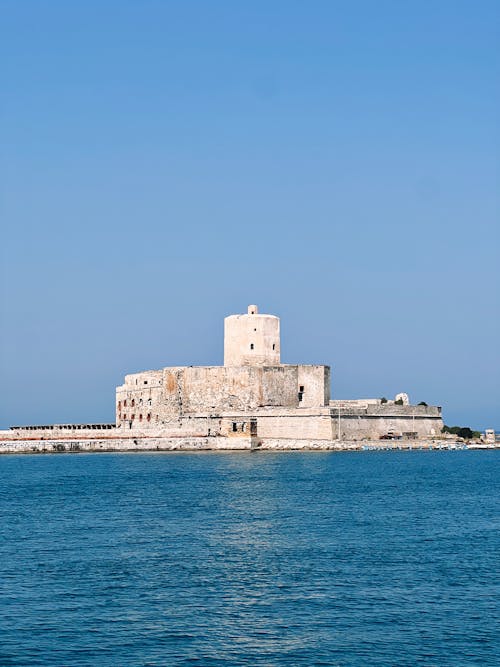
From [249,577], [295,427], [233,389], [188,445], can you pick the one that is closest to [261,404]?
[233,389]

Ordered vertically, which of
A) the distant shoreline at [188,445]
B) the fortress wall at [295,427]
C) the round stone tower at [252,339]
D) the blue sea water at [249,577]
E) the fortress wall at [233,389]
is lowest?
the blue sea water at [249,577]

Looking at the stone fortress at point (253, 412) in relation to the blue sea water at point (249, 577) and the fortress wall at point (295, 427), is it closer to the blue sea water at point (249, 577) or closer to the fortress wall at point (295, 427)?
the fortress wall at point (295, 427)

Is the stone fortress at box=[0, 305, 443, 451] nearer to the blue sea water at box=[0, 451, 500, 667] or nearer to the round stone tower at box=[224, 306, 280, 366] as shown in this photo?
the round stone tower at box=[224, 306, 280, 366]

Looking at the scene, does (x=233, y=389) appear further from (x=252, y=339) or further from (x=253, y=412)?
(x=252, y=339)

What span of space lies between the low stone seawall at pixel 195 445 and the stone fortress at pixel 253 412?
0.05 m

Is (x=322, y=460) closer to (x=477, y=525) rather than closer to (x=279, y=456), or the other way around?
(x=279, y=456)

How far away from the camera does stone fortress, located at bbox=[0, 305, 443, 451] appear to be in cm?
5000

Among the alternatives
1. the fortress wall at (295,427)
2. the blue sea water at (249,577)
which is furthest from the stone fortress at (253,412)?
the blue sea water at (249,577)

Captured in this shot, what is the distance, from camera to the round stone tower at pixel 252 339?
52406 millimetres

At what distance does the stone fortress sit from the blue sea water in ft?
64.3

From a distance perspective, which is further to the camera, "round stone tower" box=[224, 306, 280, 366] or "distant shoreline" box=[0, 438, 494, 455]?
"round stone tower" box=[224, 306, 280, 366]

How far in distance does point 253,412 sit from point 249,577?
113 feet

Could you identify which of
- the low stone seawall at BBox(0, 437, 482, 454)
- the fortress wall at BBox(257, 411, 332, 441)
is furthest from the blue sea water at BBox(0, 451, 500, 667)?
the low stone seawall at BBox(0, 437, 482, 454)

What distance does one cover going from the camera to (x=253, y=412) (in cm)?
5044
